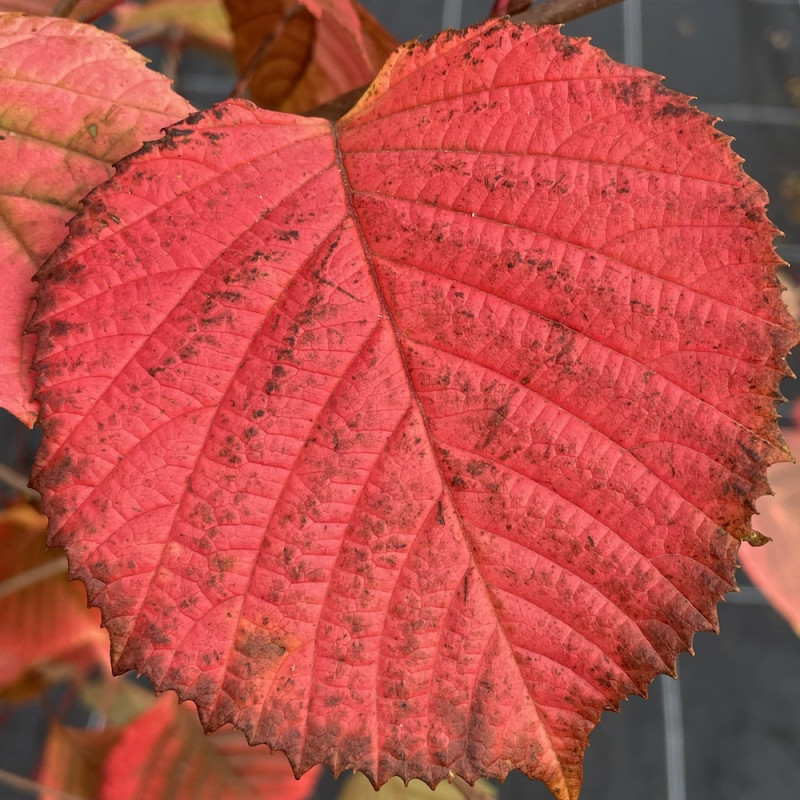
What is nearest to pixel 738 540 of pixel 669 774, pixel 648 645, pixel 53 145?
pixel 648 645

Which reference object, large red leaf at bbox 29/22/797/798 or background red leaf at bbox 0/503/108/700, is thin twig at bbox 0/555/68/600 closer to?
background red leaf at bbox 0/503/108/700

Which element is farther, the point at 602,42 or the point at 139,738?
the point at 602,42

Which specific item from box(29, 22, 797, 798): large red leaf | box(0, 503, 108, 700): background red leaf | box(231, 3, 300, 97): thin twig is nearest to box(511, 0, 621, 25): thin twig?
box(29, 22, 797, 798): large red leaf

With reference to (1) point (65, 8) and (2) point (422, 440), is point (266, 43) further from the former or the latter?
(2) point (422, 440)

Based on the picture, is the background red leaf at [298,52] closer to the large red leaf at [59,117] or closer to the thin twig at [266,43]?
the thin twig at [266,43]

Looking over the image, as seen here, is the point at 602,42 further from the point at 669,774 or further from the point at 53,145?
the point at 53,145

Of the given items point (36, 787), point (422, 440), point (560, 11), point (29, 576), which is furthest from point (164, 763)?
point (560, 11)

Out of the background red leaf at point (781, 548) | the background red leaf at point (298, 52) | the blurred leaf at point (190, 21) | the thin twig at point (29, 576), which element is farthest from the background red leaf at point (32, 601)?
the background red leaf at point (781, 548)
